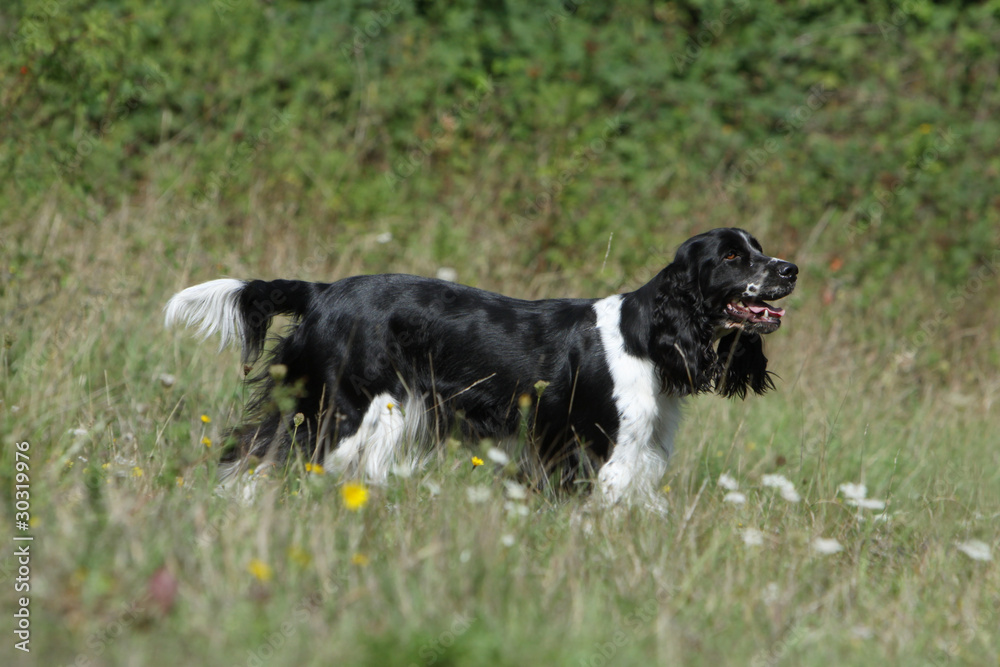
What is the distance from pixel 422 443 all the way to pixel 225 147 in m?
3.74

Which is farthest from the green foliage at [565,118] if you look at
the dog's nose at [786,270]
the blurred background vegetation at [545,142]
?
the dog's nose at [786,270]

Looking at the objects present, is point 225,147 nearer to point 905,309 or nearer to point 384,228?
point 384,228

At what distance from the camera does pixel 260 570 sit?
217cm

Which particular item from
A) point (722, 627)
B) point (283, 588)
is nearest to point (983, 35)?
point (722, 627)

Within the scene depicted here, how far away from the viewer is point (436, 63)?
7680 mm

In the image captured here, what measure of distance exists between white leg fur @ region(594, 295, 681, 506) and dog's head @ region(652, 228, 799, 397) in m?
0.09

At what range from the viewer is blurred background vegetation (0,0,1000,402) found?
20.8ft

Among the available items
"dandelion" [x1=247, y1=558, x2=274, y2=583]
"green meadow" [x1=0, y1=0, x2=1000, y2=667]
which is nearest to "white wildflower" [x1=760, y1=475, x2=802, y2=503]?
"green meadow" [x1=0, y1=0, x2=1000, y2=667]

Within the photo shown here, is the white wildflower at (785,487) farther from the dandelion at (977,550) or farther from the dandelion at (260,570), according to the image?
the dandelion at (260,570)

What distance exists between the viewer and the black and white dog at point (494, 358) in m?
3.77

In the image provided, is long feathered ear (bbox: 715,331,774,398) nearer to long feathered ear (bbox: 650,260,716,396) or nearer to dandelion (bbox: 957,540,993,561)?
long feathered ear (bbox: 650,260,716,396)

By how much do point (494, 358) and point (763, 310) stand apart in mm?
1082

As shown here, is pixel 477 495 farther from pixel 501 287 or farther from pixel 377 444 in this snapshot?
pixel 501 287

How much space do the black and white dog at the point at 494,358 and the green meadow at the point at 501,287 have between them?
0.25 meters
